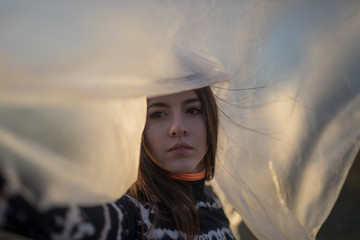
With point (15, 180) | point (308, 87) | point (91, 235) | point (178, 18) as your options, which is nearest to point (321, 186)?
point (308, 87)

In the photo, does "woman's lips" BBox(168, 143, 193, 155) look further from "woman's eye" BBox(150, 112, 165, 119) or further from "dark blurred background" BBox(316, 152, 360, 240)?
"dark blurred background" BBox(316, 152, 360, 240)

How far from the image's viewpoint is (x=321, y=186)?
1.30 m

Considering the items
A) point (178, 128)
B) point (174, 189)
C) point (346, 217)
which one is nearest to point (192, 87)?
point (178, 128)

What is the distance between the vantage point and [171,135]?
1001mm

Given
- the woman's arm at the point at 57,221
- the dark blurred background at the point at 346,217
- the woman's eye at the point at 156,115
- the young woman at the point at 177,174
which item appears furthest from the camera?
the dark blurred background at the point at 346,217

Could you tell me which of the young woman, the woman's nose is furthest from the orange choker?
the woman's nose

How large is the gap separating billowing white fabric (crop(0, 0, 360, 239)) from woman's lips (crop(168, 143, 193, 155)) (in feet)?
0.64

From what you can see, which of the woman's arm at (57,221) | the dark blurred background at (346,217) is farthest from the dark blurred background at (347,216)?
the woman's arm at (57,221)

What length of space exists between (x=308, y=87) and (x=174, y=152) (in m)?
0.52

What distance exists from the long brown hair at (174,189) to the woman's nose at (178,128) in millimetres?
87

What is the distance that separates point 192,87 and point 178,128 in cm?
28

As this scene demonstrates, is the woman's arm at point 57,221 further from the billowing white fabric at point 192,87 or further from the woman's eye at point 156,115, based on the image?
the woman's eye at point 156,115

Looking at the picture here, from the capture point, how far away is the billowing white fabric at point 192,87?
1.67 feet

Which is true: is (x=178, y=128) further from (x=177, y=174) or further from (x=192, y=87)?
(x=192, y=87)
